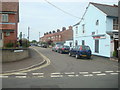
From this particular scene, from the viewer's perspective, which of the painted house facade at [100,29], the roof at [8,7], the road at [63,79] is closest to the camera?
the road at [63,79]

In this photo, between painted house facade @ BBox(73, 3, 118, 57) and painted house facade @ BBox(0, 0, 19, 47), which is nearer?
painted house facade @ BBox(73, 3, 118, 57)

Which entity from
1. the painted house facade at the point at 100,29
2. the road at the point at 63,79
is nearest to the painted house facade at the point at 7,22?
the painted house facade at the point at 100,29

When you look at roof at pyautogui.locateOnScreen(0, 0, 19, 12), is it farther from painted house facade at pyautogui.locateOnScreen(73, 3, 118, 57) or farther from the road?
the road

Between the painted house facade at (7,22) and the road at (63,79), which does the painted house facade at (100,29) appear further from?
the painted house facade at (7,22)

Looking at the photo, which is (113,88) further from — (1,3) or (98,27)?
(1,3)

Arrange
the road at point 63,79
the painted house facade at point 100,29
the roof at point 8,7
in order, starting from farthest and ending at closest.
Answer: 1. the roof at point 8,7
2. the painted house facade at point 100,29
3. the road at point 63,79

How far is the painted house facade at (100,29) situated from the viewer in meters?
19.0

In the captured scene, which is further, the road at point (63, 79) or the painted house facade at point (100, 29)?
the painted house facade at point (100, 29)

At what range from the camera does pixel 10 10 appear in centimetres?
2102

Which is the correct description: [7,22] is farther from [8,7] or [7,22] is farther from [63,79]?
[63,79]

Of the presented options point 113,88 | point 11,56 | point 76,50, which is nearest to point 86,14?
point 76,50

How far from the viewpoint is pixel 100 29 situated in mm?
21344

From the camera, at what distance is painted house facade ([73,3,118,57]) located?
19016mm

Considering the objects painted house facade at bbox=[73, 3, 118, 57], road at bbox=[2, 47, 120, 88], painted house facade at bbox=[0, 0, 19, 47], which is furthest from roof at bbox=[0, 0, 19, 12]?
road at bbox=[2, 47, 120, 88]
